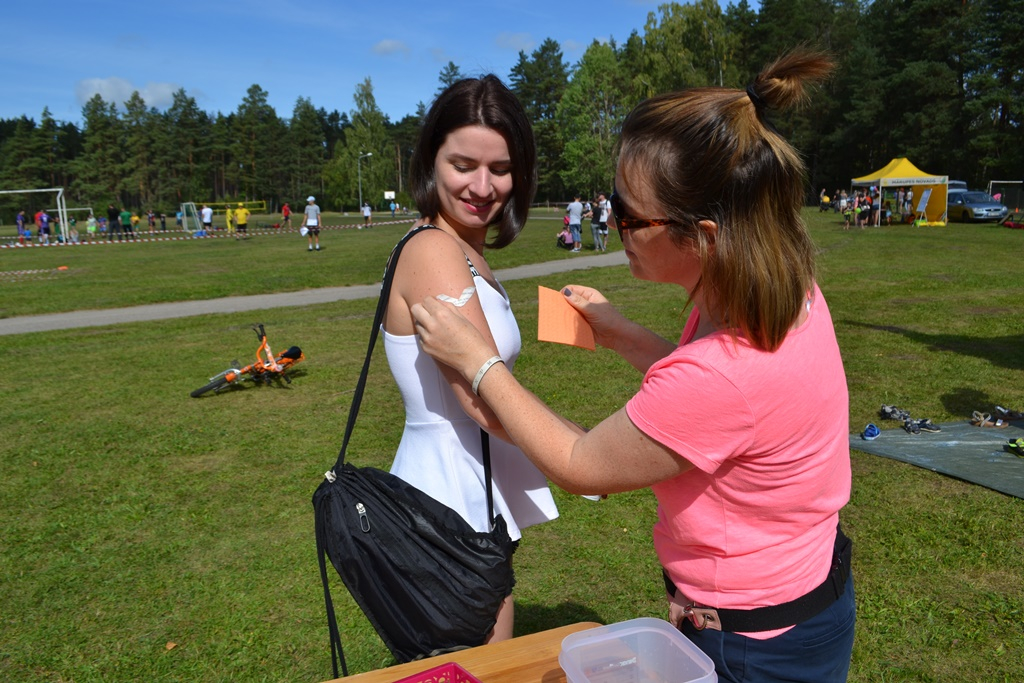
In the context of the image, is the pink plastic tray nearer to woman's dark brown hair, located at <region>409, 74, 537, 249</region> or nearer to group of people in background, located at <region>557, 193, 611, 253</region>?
woman's dark brown hair, located at <region>409, 74, 537, 249</region>

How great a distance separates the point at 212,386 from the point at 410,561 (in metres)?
6.87

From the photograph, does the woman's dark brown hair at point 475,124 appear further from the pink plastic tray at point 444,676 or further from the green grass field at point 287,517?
the pink plastic tray at point 444,676

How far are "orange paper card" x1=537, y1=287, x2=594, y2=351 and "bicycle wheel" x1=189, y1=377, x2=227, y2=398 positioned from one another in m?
6.97

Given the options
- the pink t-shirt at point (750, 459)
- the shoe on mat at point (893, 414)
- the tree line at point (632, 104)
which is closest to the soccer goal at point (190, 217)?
the tree line at point (632, 104)

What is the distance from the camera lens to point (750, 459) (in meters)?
1.34

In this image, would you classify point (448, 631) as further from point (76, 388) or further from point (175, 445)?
point (76, 388)

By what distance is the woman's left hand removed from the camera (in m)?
1.53

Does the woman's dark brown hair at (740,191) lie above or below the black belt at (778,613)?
above

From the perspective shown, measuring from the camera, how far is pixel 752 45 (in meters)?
72.1

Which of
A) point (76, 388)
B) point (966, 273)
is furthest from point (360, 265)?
point (966, 273)

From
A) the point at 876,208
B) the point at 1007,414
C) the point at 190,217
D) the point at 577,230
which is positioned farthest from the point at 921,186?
the point at 190,217

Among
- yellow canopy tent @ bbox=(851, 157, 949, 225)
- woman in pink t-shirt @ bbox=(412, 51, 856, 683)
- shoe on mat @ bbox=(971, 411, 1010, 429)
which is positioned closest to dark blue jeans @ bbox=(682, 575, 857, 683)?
woman in pink t-shirt @ bbox=(412, 51, 856, 683)

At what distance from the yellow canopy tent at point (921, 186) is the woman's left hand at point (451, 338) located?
122 feet

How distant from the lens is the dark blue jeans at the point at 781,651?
1.44 m
